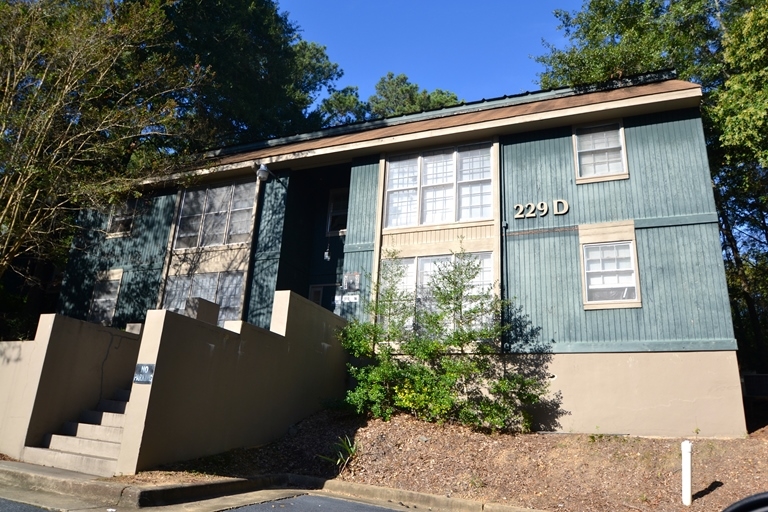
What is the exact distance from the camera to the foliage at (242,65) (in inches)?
981

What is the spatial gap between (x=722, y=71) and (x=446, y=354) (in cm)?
1449

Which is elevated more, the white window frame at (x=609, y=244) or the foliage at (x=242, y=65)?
the foliage at (x=242, y=65)

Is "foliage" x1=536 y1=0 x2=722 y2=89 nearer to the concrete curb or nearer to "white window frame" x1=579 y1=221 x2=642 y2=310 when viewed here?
"white window frame" x1=579 y1=221 x2=642 y2=310

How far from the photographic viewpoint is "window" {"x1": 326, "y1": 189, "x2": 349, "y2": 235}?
55.6 ft

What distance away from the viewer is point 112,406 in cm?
1050

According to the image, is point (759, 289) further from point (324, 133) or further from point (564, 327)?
point (324, 133)

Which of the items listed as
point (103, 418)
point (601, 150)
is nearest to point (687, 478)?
point (601, 150)

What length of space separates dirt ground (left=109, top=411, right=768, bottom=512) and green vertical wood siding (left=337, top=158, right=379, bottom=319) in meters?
3.40

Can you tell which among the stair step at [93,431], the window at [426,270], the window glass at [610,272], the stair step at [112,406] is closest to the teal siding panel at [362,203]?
the window at [426,270]

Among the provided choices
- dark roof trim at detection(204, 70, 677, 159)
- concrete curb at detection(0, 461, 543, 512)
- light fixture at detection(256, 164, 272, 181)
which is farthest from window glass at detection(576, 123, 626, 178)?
concrete curb at detection(0, 461, 543, 512)

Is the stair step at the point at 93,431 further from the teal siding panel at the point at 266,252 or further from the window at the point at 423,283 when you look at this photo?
the window at the point at 423,283

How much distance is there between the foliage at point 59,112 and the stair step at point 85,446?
17.1 feet

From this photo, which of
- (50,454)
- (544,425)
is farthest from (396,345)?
(50,454)

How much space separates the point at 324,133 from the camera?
17641 millimetres
